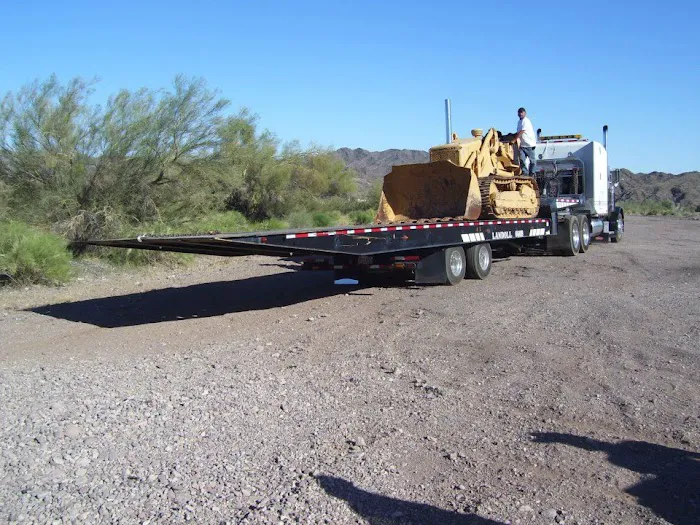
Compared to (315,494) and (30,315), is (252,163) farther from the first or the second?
(315,494)

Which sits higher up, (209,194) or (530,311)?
(209,194)

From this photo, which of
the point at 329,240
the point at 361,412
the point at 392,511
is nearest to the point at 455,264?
the point at 329,240

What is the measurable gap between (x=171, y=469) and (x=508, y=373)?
3751 mm

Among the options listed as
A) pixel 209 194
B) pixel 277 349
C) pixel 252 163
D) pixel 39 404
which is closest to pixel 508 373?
pixel 277 349

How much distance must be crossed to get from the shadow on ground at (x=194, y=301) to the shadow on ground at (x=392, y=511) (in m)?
7.28

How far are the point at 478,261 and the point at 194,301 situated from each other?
221 inches

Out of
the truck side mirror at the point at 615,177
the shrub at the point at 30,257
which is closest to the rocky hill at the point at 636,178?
the truck side mirror at the point at 615,177

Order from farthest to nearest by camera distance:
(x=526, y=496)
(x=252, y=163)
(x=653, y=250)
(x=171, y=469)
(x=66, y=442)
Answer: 1. (x=252, y=163)
2. (x=653, y=250)
3. (x=66, y=442)
4. (x=171, y=469)
5. (x=526, y=496)

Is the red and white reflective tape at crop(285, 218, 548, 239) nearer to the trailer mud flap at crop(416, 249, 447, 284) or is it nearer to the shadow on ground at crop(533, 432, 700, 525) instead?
the trailer mud flap at crop(416, 249, 447, 284)

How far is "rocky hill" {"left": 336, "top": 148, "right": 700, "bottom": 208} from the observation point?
316 ft

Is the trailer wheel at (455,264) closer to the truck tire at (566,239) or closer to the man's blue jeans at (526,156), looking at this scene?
the man's blue jeans at (526,156)

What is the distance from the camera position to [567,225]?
19359mm

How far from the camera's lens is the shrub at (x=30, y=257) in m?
15.2

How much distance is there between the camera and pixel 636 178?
115 metres
